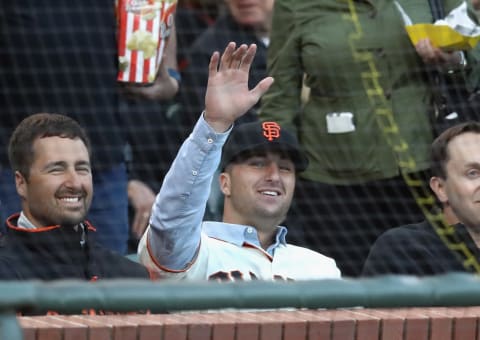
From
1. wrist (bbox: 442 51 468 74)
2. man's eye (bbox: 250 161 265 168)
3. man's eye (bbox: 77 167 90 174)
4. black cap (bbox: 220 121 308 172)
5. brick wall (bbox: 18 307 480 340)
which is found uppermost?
wrist (bbox: 442 51 468 74)

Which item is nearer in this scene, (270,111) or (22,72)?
(22,72)

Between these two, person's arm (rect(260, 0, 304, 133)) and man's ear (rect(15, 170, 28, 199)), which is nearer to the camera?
man's ear (rect(15, 170, 28, 199))

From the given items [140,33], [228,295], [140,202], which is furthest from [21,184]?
[228,295]

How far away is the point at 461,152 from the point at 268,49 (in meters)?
1.04

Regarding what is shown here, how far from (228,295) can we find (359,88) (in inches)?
108

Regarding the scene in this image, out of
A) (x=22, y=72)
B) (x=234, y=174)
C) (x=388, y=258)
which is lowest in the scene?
(x=388, y=258)

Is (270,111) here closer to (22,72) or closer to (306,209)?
(306,209)

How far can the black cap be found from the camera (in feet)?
14.1

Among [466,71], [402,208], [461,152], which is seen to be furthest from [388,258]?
[466,71]

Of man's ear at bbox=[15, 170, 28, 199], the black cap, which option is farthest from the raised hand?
man's ear at bbox=[15, 170, 28, 199]

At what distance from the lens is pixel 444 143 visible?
4336mm

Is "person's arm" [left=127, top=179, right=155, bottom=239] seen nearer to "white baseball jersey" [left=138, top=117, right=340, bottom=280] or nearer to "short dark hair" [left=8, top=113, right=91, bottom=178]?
"white baseball jersey" [left=138, top=117, right=340, bottom=280]

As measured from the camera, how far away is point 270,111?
4.86 meters

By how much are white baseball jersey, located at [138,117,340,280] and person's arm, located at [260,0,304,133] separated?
82cm
